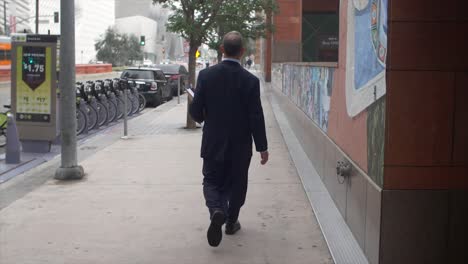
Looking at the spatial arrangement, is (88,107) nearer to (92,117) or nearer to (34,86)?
(92,117)

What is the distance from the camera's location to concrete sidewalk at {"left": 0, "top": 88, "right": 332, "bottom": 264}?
5.14 meters

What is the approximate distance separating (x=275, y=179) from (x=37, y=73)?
15.3ft

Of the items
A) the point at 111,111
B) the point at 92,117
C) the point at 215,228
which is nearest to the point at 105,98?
the point at 111,111

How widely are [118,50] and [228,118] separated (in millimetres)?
102055

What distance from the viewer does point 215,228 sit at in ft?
16.6

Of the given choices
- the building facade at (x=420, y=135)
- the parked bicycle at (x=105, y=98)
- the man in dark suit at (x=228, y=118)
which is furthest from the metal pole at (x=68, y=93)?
the parked bicycle at (x=105, y=98)

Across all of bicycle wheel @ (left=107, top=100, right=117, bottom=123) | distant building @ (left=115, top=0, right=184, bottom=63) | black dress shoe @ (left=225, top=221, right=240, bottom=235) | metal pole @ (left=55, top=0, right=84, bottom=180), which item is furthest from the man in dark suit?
distant building @ (left=115, top=0, right=184, bottom=63)

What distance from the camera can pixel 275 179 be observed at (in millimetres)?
8383

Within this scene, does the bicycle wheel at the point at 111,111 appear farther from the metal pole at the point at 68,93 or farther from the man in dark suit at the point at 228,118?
the man in dark suit at the point at 228,118

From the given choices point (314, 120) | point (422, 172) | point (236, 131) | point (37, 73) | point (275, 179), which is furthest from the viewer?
point (37, 73)

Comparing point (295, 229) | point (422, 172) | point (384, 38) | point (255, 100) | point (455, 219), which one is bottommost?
point (295, 229)

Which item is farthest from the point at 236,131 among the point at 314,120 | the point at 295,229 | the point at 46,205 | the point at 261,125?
the point at 314,120

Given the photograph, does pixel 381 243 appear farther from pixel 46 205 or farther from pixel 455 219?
pixel 46 205

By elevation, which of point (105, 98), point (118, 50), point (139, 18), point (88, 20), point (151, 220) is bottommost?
point (151, 220)
